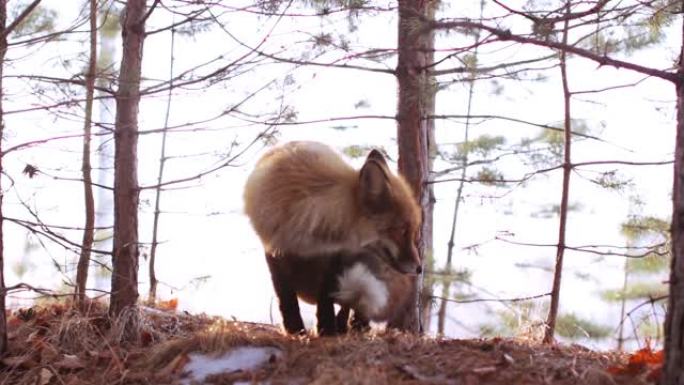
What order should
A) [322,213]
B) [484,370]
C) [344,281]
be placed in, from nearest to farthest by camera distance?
[484,370] < [322,213] < [344,281]

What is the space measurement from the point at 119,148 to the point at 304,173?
4.74 ft

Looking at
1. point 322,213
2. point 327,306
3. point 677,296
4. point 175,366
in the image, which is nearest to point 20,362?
point 175,366

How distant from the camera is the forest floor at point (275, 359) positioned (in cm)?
411

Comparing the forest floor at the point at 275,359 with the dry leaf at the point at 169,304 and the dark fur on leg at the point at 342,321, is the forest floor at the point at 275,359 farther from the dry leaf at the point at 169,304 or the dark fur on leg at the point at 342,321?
the dry leaf at the point at 169,304

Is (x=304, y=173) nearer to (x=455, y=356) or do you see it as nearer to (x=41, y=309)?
(x=455, y=356)

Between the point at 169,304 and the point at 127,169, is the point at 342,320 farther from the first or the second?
the point at 169,304

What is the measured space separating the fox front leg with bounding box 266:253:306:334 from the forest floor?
436 millimetres

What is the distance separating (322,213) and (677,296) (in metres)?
2.43

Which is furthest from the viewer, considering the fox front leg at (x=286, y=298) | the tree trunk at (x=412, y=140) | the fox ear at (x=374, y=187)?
the tree trunk at (x=412, y=140)

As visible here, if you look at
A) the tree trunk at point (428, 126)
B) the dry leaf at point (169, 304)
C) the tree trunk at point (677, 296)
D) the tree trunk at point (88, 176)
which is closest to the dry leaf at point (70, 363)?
the tree trunk at point (88, 176)

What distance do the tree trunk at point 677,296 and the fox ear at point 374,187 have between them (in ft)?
6.70

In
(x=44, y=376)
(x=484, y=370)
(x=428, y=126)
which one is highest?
(x=428, y=126)

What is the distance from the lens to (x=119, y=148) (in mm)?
5695

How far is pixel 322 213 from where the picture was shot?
527 centimetres
